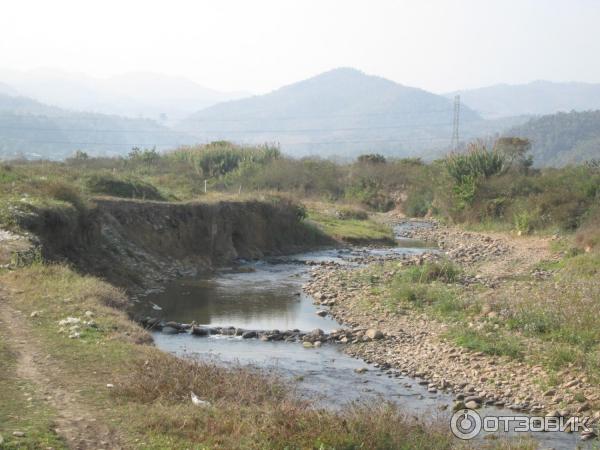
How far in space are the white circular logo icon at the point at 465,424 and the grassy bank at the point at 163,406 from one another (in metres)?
1.13

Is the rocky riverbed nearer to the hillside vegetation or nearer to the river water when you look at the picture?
the river water

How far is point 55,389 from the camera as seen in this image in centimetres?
1174

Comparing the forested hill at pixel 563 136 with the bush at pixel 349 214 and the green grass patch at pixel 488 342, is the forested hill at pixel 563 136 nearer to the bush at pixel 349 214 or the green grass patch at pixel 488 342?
the bush at pixel 349 214

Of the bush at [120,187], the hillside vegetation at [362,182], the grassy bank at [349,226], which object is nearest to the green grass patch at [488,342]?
the hillside vegetation at [362,182]

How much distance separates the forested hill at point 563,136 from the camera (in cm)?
14760

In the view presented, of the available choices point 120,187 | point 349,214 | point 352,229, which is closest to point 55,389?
point 120,187

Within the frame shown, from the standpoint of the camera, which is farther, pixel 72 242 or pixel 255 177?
pixel 255 177

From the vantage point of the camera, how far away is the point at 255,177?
70.9 meters

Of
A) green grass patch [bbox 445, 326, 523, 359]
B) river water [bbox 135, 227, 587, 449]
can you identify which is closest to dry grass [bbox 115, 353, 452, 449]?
river water [bbox 135, 227, 587, 449]

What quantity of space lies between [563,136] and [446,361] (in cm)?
15548

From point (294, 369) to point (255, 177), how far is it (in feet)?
177

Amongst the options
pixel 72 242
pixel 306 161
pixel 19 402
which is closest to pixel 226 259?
pixel 72 242

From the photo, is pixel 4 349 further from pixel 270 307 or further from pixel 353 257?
pixel 353 257

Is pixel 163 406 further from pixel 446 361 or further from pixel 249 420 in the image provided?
pixel 446 361
